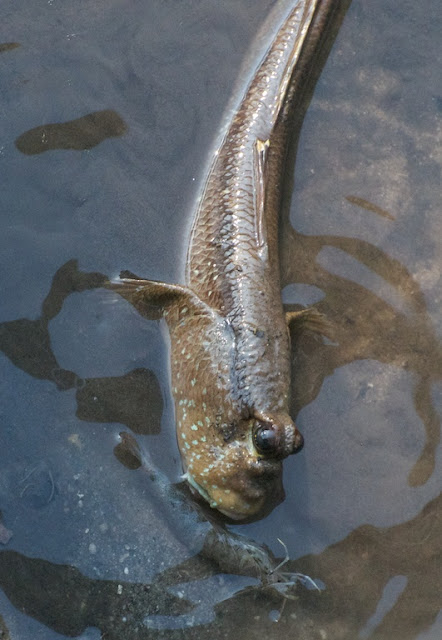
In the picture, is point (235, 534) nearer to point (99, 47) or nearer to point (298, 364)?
point (298, 364)

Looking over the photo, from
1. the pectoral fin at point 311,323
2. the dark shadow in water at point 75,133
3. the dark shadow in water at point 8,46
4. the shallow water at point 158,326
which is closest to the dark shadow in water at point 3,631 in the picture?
the shallow water at point 158,326

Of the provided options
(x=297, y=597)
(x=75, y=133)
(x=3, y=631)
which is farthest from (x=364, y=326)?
(x=3, y=631)

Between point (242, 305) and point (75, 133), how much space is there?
182cm

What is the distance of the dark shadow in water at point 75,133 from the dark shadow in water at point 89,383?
1.15 m

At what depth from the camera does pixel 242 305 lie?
4441mm

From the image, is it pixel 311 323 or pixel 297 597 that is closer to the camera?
pixel 297 597

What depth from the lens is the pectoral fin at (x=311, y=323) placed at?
190 inches

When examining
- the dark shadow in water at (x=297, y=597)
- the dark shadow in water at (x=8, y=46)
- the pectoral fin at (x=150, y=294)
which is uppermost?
the dark shadow in water at (x=8, y=46)

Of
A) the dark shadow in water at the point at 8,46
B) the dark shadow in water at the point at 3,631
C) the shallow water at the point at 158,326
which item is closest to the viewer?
the dark shadow in water at the point at 3,631

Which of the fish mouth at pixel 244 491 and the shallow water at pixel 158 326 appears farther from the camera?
the shallow water at pixel 158 326

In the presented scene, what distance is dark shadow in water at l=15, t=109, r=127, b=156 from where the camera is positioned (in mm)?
5008

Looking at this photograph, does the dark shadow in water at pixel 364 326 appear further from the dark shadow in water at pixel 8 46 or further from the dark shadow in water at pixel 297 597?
the dark shadow in water at pixel 8 46

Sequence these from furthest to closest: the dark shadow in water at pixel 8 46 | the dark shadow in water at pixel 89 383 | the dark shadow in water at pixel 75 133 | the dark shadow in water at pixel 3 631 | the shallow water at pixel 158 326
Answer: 1. the dark shadow in water at pixel 8 46
2. the dark shadow in water at pixel 75 133
3. the dark shadow in water at pixel 89 383
4. the shallow water at pixel 158 326
5. the dark shadow in water at pixel 3 631

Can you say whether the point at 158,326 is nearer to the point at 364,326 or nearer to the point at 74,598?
the point at 364,326
